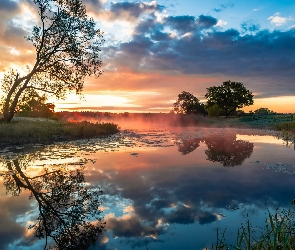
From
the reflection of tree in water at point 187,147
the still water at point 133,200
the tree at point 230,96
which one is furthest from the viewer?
the tree at point 230,96

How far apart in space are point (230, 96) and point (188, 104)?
87.2 feet

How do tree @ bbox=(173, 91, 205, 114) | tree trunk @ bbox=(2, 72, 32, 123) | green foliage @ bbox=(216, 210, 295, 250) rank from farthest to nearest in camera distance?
tree @ bbox=(173, 91, 205, 114)
tree trunk @ bbox=(2, 72, 32, 123)
green foliage @ bbox=(216, 210, 295, 250)

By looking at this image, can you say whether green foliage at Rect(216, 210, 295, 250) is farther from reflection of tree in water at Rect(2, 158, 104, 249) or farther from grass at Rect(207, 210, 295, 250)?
reflection of tree in water at Rect(2, 158, 104, 249)

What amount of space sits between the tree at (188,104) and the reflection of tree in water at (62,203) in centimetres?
9328

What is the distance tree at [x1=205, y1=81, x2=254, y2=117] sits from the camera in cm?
7850

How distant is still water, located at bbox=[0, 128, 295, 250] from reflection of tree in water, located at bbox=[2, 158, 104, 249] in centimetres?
2

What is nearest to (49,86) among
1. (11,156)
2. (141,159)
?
(11,156)

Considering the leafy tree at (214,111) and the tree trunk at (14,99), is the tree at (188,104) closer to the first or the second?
the leafy tree at (214,111)

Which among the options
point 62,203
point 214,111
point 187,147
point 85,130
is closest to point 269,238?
point 62,203

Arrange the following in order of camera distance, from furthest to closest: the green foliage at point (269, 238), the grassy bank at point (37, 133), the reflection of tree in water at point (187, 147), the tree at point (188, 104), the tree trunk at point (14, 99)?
the tree at point (188, 104) → the tree trunk at point (14, 99) → the grassy bank at point (37, 133) → the reflection of tree in water at point (187, 147) → the green foliage at point (269, 238)

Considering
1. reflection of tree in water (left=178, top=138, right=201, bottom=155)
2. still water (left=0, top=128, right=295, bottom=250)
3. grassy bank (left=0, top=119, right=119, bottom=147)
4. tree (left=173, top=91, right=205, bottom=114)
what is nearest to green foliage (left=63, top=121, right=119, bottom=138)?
grassy bank (left=0, top=119, right=119, bottom=147)

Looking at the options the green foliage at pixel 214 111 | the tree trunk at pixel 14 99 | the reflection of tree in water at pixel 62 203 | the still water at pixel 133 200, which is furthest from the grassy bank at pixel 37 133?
the green foliage at pixel 214 111

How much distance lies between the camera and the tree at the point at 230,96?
78.5m

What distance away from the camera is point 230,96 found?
258 ft
